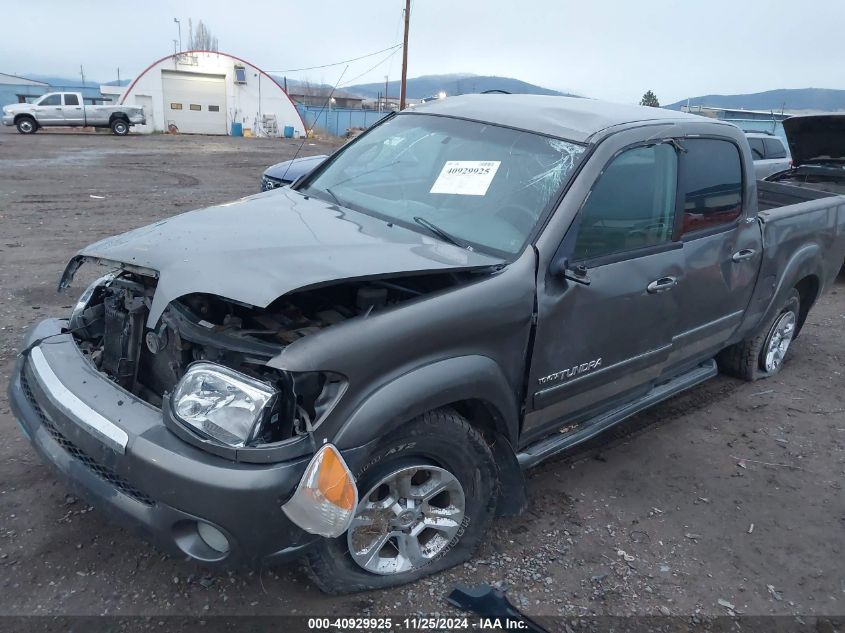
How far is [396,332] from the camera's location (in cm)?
217

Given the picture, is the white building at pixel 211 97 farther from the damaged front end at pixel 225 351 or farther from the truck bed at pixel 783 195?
the damaged front end at pixel 225 351

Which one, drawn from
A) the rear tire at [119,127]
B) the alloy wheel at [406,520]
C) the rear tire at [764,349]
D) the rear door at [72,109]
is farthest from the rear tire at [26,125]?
the alloy wheel at [406,520]

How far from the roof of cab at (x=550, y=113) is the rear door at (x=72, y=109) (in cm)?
2773

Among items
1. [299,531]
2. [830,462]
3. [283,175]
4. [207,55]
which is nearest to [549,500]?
[299,531]

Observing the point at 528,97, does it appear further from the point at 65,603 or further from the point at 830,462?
the point at 65,603

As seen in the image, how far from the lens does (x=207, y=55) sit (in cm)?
3553

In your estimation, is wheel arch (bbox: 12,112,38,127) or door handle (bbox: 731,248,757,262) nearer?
door handle (bbox: 731,248,757,262)

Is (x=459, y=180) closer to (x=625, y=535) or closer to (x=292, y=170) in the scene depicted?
(x=625, y=535)

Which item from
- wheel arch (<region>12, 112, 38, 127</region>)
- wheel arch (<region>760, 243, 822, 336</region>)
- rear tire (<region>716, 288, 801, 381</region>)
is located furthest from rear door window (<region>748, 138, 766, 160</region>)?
wheel arch (<region>12, 112, 38, 127</region>)

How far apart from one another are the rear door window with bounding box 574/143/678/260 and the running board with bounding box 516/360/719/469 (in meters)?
0.90

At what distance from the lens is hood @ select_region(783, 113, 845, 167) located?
A: 271 inches

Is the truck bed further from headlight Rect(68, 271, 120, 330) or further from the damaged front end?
headlight Rect(68, 271, 120, 330)

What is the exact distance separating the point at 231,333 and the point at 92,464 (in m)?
0.70

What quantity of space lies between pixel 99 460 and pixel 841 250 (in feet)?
17.4
